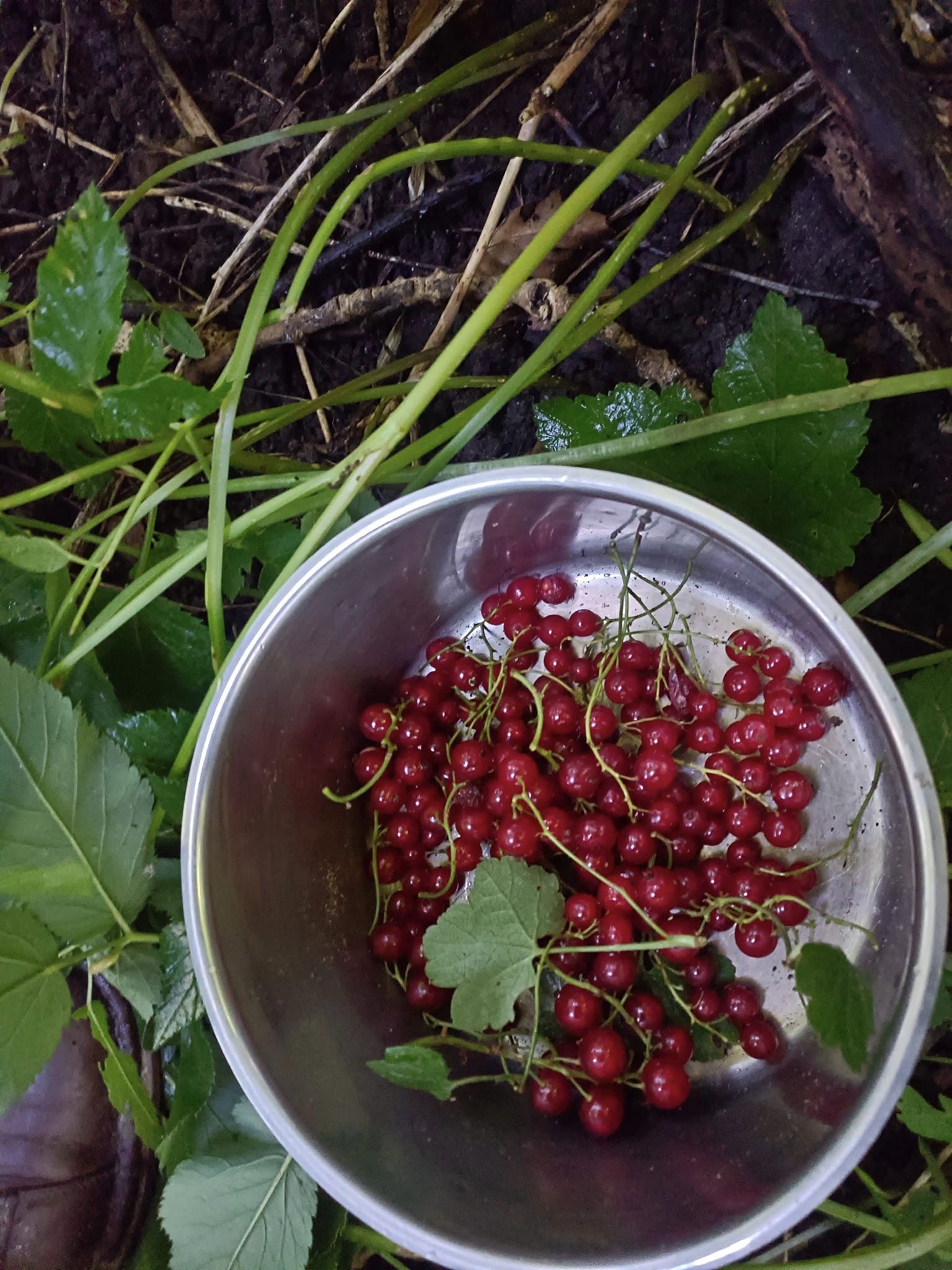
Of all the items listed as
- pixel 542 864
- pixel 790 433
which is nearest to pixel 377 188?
pixel 790 433

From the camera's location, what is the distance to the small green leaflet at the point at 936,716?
27.1 inches

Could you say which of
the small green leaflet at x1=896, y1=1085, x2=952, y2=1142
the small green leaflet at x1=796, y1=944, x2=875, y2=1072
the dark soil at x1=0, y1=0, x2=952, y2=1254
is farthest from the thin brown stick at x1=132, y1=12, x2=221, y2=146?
the small green leaflet at x1=896, y1=1085, x2=952, y2=1142

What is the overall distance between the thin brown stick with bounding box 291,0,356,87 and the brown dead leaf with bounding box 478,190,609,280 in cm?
25

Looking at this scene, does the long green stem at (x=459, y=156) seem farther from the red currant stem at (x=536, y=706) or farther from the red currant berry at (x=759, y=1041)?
the red currant berry at (x=759, y=1041)

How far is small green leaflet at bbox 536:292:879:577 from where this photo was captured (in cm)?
70

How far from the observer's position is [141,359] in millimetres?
622

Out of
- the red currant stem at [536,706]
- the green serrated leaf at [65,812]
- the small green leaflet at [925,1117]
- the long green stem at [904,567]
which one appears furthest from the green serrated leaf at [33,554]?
the small green leaflet at [925,1117]

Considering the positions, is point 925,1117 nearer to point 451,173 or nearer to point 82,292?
point 82,292

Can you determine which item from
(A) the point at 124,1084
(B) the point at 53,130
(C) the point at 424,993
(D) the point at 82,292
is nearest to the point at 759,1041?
(C) the point at 424,993

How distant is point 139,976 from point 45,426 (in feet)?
1.48

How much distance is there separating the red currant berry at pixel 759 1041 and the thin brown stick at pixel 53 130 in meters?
1.00

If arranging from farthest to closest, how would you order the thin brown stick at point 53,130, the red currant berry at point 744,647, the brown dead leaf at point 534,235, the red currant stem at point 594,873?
the thin brown stick at point 53,130
the brown dead leaf at point 534,235
the red currant berry at point 744,647
the red currant stem at point 594,873

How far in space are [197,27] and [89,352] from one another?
0.52 metres

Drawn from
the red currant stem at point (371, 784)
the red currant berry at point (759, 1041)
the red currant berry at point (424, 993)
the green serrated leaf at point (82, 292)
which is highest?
the green serrated leaf at point (82, 292)
